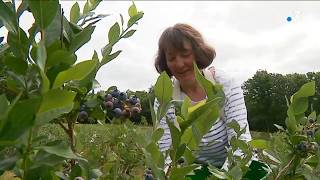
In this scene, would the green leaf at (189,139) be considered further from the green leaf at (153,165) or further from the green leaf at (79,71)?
the green leaf at (79,71)

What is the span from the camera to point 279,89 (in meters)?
27.4

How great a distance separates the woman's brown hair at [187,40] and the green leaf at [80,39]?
131 centimetres

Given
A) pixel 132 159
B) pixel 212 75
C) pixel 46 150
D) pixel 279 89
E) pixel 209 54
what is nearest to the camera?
pixel 46 150

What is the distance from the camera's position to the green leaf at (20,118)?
0.48 metres

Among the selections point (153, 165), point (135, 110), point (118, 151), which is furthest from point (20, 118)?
point (118, 151)

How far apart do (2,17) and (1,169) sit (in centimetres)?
16

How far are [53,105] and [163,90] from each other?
179mm

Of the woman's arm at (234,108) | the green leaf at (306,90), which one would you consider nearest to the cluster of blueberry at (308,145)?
the green leaf at (306,90)

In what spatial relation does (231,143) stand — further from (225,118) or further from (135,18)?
(225,118)

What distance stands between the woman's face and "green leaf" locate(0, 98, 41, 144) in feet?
4.85

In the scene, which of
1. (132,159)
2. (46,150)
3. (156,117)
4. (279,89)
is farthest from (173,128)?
(279,89)

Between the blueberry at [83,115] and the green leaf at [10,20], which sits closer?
the green leaf at [10,20]

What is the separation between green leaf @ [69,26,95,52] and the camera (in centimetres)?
68

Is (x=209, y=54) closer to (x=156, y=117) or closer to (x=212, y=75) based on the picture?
(x=212, y=75)
